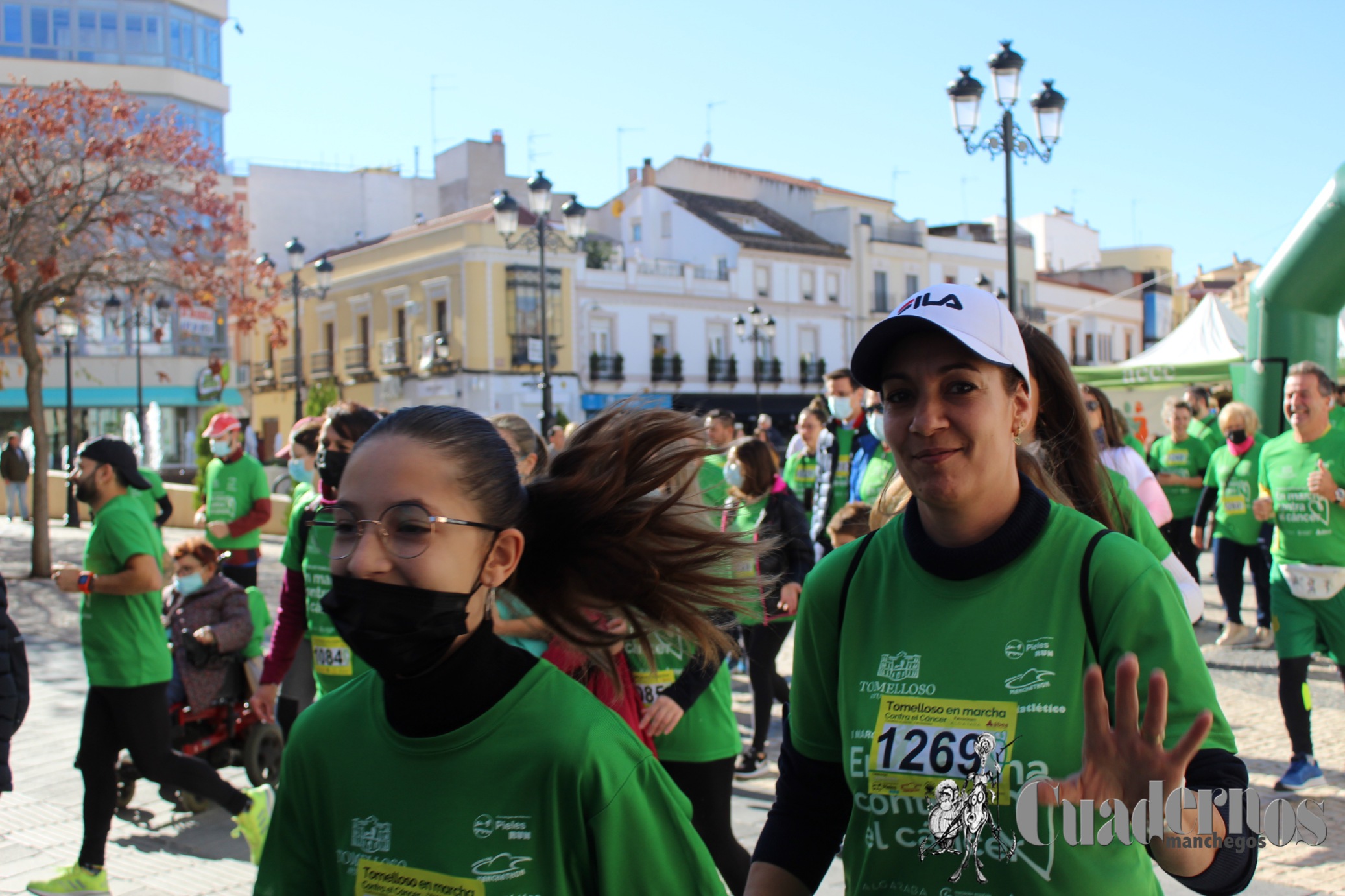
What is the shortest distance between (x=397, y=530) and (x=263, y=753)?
455 cm

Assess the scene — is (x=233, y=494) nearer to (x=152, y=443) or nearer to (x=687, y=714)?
(x=687, y=714)

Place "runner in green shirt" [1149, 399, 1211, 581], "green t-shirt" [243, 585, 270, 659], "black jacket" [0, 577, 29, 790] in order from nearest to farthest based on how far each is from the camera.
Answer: "black jacket" [0, 577, 29, 790], "green t-shirt" [243, 585, 270, 659], "runner in green shirt" [1149, 399, 1211, 581]

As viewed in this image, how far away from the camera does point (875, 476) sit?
24.5 feet

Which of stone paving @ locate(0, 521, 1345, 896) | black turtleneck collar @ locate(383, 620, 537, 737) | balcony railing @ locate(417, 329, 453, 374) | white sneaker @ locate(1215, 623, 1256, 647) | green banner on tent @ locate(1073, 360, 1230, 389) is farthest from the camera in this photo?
balcony railing @ locate(417, 329, 453, 374)

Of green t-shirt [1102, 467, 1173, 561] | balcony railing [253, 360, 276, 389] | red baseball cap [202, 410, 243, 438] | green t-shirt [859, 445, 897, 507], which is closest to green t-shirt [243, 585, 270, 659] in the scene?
red baseball cap [202, 410, 243, 438]

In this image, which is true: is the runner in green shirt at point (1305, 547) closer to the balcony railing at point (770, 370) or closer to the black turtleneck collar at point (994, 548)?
the black turtleneck collar at point (994, 548)

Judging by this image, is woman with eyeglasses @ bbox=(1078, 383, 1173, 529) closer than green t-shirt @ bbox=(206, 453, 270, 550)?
Yes

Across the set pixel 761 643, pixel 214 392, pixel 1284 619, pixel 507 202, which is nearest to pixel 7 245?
pixel 507 202

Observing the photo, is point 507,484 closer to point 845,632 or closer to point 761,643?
point 845,632

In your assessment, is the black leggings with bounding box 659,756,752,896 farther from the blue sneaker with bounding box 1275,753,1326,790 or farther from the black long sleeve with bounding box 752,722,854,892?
the blue sneaker with bounding box 1275,753,1326,790

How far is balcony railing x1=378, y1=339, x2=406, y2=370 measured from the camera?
4083cm

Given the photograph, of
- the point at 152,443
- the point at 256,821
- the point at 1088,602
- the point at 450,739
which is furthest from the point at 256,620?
the point at 152,443

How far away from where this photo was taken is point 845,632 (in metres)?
1.98

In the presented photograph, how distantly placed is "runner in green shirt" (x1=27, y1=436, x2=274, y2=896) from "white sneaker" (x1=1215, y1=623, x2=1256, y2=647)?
715 cm
